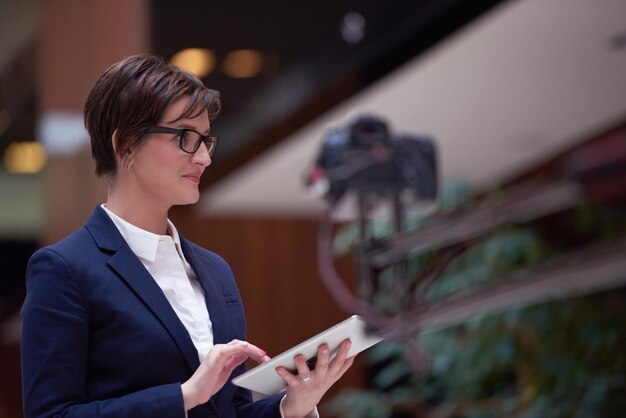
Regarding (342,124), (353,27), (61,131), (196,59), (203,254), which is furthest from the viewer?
(196,59)

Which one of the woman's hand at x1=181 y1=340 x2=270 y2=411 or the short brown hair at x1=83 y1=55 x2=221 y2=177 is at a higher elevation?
the short brown hair at x1=83 y1=55 x2=221 y2=177

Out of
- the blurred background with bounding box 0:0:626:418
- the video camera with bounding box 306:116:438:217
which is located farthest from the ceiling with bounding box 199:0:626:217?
the video camera with bounding box 306:116:438:217

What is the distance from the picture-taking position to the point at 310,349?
1.18 m

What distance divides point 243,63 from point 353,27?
87 cm

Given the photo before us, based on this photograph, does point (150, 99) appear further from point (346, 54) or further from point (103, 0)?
point (346, 54)

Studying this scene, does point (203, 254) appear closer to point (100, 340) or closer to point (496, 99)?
point (100, 340)

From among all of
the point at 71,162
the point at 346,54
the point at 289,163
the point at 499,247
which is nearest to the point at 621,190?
the point at 71,162

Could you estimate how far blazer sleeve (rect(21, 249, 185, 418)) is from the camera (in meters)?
1.14

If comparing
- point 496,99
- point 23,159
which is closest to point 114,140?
point 496,99

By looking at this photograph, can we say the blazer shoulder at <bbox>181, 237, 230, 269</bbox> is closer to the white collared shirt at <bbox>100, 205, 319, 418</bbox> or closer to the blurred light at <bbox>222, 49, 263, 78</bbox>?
the white collared shirt at <bbox>100, 205, 319, 418</bbox>

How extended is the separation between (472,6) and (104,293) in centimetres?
405

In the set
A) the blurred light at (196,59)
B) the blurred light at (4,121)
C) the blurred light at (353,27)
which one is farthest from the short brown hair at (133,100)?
the blurred light at (4,121)

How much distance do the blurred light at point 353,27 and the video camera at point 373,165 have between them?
12.2 ft

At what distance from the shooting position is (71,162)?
378cm
